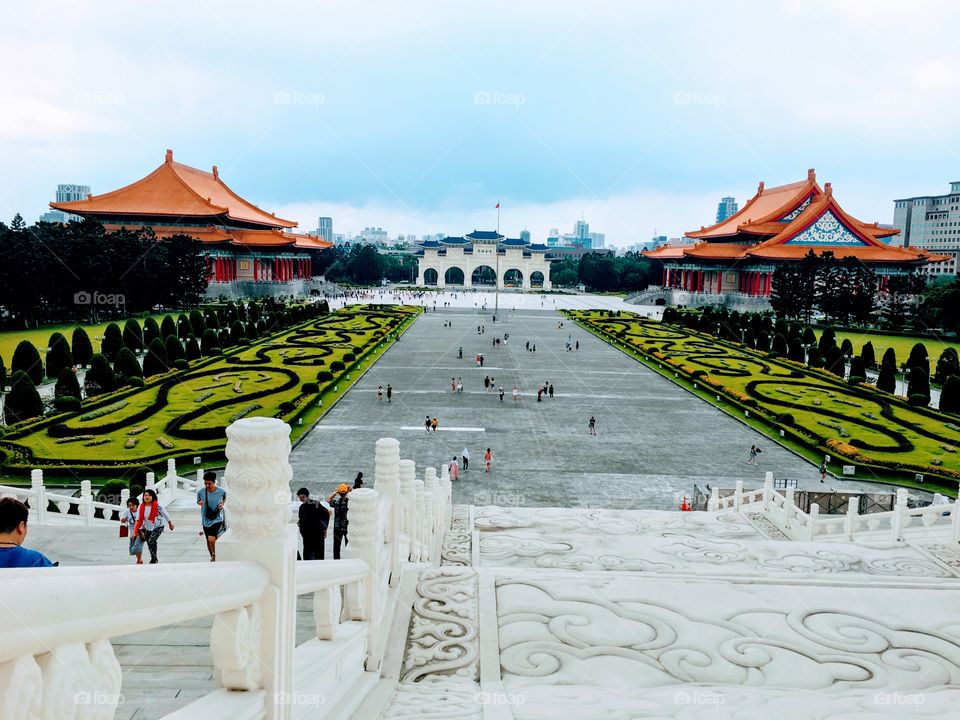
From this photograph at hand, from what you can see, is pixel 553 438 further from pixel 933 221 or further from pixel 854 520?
pixel 933 221

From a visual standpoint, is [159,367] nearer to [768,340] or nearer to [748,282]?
[768,340]

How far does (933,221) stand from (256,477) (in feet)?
454

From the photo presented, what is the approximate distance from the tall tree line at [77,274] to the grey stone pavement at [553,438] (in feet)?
60.9

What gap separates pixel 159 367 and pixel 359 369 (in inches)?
311

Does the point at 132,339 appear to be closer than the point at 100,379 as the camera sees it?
No

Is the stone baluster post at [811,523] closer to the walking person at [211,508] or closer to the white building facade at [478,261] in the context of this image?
the walking person at [211,508]

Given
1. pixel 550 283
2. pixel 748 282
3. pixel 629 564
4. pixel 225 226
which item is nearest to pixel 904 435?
pixel 629 564

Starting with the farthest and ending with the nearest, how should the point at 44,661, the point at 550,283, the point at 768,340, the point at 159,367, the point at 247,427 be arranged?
1. the point at 550,283
2. the point at 768,340
3. the point at 159,367
4. the point at 247,427
5. the point at 44,661

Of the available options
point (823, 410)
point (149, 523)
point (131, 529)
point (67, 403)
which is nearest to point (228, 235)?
point (67, 403)

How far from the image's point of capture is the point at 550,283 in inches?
4281

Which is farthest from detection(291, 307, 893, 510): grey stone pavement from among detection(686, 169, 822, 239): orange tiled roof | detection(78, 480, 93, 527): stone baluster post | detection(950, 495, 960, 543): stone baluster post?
detection(686, 169, 822, 239): orange tiled roof

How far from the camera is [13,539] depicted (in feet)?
9.19

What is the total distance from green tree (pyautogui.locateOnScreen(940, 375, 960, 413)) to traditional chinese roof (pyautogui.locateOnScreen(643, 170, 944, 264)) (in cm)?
3552

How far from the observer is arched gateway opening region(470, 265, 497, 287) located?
114 meters
